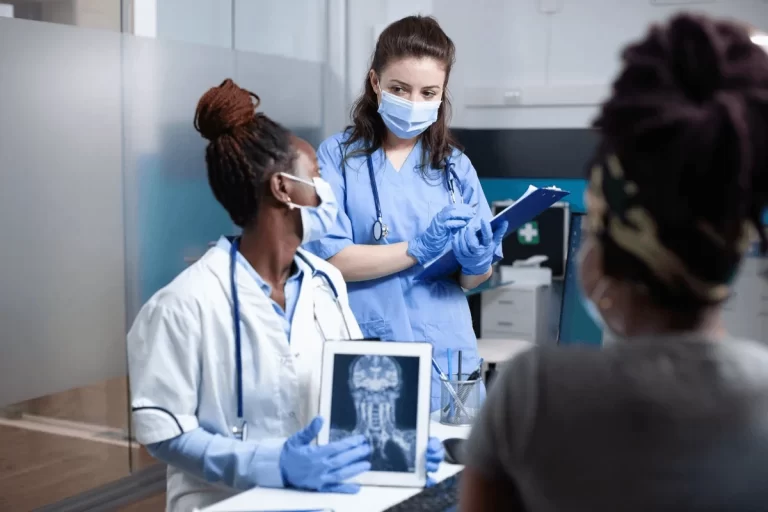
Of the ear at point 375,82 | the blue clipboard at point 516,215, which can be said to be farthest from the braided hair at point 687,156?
the ear at point 375,82

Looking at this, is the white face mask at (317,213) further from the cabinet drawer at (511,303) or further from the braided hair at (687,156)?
the cabinet drawer at (511,303)

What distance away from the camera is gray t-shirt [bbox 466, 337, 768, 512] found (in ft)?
2.59

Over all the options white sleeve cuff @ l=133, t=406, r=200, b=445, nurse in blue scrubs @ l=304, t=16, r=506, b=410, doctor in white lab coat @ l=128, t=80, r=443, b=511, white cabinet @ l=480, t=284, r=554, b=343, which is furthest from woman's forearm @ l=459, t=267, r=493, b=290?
white cabinet @ l=480, t=284, r=554, b=343

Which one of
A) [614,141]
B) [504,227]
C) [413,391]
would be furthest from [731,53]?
[504,227]

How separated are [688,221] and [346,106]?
3.77 m

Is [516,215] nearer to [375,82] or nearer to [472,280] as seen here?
[472,280]

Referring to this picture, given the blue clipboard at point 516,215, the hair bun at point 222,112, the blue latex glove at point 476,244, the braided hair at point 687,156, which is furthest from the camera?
the blue latex glove at point 476,244

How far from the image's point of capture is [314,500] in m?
1.46

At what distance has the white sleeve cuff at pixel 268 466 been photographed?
4.93 feet

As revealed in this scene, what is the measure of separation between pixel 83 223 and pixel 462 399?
1750 millimetres

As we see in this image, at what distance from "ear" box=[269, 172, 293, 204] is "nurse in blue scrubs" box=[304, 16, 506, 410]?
0.67 m

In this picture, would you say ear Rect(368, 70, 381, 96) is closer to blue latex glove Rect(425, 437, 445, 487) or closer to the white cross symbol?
blue latex glove Rect(425, 437, 445, 487)

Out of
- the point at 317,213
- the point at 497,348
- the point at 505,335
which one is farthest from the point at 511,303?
the point at 317,213

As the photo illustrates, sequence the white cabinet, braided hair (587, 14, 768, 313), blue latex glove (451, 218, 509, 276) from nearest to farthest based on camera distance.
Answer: braided hair (587, 14, 768, 313)
blue latex glove (451, 218, 509, 276)
the white cabinet
